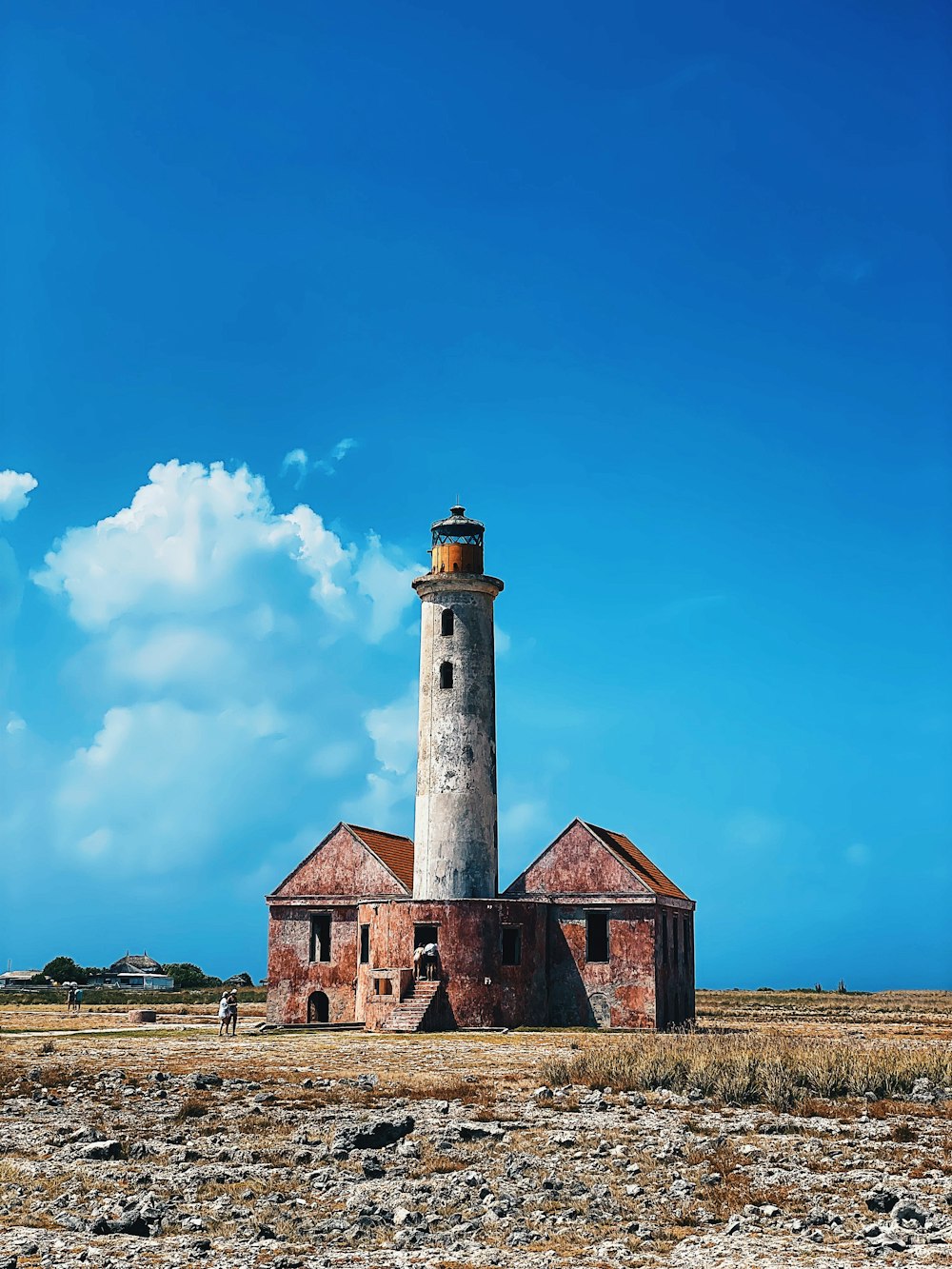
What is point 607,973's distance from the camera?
3953 cm

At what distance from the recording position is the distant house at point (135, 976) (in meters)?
94.4

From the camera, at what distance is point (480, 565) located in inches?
1665

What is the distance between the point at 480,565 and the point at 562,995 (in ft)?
42.5

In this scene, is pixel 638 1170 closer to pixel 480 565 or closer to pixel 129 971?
pixel 480 565

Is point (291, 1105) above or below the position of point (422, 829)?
below

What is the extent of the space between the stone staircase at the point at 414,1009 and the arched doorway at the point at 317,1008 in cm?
608

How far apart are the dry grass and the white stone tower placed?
640 inches

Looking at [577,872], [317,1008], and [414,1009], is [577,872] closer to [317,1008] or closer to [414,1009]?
[414,1009]

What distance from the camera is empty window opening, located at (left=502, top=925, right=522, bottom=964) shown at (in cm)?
3853

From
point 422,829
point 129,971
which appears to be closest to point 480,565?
point 422,829

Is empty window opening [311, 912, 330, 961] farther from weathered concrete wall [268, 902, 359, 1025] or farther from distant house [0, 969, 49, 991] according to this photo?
distant house [0, 969, 49, 991]

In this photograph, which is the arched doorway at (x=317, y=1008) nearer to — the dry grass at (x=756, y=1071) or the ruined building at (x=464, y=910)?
the ruined building at (x=464, y=910)

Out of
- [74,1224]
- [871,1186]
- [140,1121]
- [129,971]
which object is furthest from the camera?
[129,971]

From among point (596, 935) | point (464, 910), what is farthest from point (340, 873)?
point (596, 935)
